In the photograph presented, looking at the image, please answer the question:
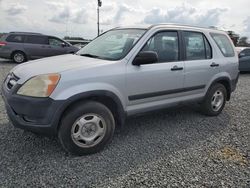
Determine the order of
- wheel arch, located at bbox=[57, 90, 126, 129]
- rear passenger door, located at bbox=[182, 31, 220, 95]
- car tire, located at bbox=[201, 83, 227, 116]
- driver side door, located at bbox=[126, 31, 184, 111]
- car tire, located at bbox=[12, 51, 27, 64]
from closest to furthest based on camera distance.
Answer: wheel arch, located at bbox=[57, 90, 126, 129], driver side door, located at bbox=[126, 31, 184, 111], rear passenger door, located at bbox=[182, 31, 220, 95], car tire, located at bbox=[201, 83, 227, 116], car tire, located at bbox=[12, 51, 27, 64]

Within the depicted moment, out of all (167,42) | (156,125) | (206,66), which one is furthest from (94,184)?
(206,66)

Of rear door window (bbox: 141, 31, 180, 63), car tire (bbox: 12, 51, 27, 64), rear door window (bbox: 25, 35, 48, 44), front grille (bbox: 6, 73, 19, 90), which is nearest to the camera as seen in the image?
front grille (bbox: 6, 73, 19, 90)

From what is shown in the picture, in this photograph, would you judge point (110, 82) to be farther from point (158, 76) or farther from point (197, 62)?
point (197, 62)

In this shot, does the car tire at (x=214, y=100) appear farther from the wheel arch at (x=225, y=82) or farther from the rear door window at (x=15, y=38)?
the rear door window at (x=15, y=38)

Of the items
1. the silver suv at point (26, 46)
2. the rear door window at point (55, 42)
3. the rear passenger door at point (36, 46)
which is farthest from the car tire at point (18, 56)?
the rear door window at point (55, 42)

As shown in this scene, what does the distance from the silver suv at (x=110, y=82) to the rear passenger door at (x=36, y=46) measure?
1000 cm

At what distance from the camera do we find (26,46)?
13.3 metres

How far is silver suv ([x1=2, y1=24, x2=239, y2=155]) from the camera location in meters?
3.00

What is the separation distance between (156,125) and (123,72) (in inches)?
57.7

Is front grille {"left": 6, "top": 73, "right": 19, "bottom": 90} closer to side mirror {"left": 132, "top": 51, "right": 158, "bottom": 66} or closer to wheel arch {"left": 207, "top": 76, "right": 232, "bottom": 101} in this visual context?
side mirror {"left": 132, "top": 51, "right": 158, "bottom": 66}

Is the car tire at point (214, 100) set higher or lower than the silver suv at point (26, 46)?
lower

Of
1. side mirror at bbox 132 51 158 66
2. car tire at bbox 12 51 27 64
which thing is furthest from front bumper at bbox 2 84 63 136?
car tire at bbox 12 51 27 64

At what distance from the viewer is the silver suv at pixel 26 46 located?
1305 centimetres

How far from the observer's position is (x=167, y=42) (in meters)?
4.08
